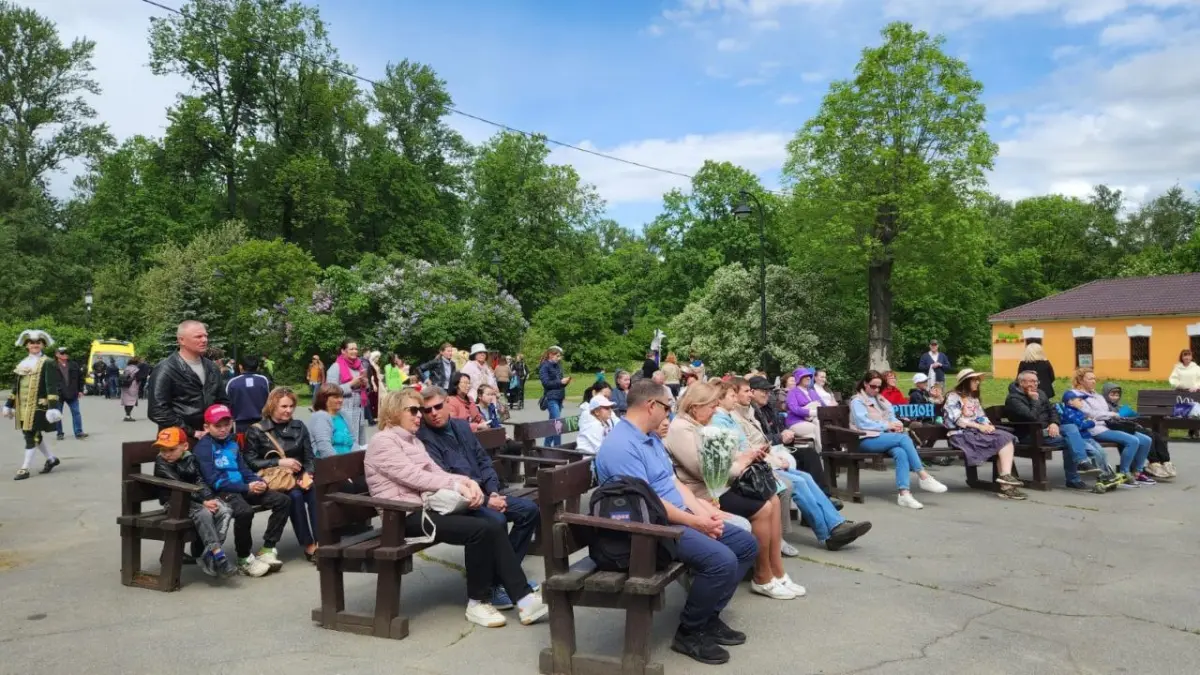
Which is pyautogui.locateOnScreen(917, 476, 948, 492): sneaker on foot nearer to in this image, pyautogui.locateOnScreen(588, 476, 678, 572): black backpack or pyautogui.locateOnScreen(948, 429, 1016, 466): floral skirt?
pyautogui.locateOnScreen(948, 429, 1016, 466): floral skirt

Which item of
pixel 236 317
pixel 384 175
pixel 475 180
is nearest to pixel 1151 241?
pixel 475 180

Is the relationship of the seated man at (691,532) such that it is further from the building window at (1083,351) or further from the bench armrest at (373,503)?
the building window at (1083,351)

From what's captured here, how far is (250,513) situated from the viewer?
6285 millimetres

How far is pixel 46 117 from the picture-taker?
50.0 metres

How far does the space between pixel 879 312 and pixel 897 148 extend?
6.64 m

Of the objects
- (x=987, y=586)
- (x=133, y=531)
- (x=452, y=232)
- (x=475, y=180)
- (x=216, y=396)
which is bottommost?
(x=987, y=586)

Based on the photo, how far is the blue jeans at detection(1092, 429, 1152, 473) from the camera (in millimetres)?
10297

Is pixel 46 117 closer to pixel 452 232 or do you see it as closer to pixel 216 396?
pixel 452 232

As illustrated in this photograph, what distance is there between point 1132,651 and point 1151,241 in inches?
2953

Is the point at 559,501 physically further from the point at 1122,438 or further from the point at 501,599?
the point at 1122,438

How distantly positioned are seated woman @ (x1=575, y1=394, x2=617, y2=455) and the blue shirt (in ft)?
13.0

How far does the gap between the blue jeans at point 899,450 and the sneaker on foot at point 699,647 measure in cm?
514

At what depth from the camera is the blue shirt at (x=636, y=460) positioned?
4.85m

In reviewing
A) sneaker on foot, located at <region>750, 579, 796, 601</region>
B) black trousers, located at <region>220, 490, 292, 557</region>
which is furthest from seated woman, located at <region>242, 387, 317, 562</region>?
sneaker on foot, located at <region>750, 579, 796, 601</region>
